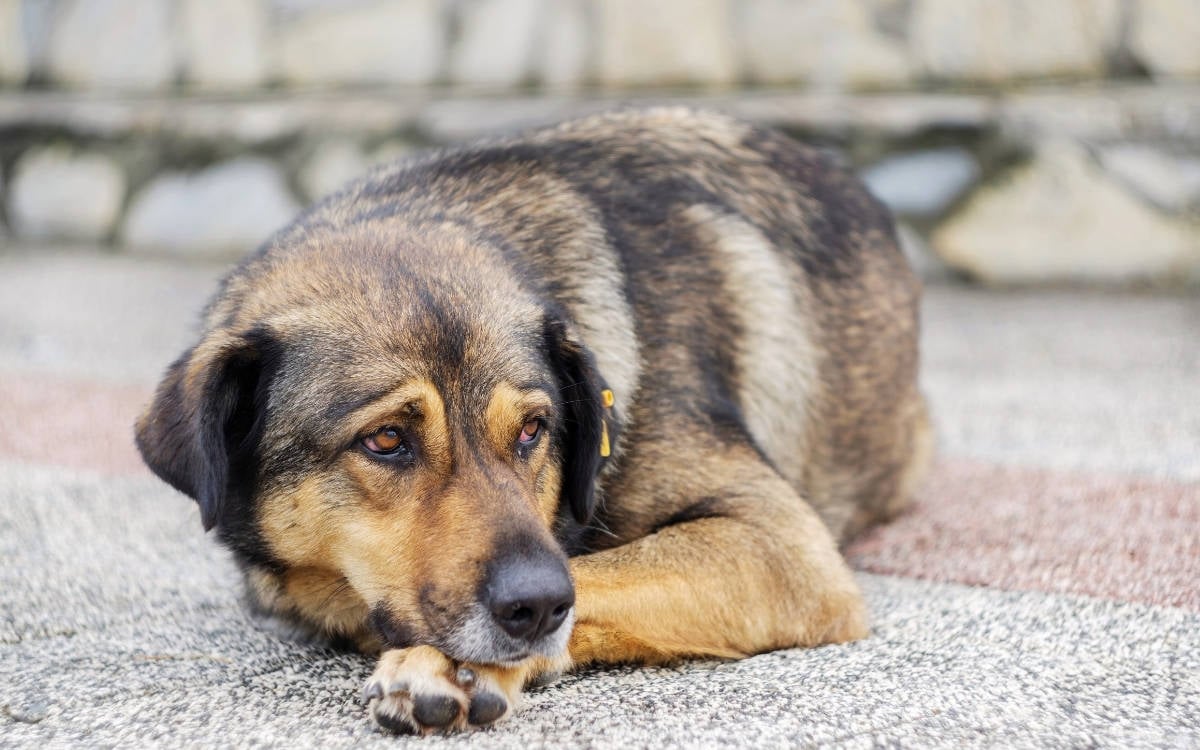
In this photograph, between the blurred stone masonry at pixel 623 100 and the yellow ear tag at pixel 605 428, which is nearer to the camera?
the yellow ear tag at pixel 605 428

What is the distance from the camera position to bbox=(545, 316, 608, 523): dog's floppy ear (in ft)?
10.4

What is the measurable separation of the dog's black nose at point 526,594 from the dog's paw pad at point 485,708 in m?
0.16

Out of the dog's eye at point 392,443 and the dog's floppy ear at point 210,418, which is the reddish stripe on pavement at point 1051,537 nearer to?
the dog's eye at point 392,443

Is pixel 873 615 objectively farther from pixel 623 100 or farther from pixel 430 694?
pixel 623 100

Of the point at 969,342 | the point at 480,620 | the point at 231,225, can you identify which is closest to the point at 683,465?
the point at 480,620

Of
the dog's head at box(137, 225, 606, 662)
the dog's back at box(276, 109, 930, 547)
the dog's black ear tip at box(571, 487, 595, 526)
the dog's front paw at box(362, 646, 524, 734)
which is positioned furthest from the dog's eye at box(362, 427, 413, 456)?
the dog's back at box(276, 109, 930, 547)

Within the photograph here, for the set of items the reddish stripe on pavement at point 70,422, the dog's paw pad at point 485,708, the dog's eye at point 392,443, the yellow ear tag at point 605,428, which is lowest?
the reddish stripe on pavement at point 70,422

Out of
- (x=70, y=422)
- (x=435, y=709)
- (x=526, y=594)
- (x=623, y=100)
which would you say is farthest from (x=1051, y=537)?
(x=623, y=100)

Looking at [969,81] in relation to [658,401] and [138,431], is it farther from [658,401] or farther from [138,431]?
[138,431]

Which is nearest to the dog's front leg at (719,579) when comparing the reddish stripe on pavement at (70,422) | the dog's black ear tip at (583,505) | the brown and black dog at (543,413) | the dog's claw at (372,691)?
the brown and black dog at (543,413)

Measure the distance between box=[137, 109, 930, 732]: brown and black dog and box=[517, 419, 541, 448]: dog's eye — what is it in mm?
11

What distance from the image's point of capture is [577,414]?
3.20 metres

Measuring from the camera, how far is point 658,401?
340 centimetres

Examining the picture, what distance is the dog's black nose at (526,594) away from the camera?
8.57ft
